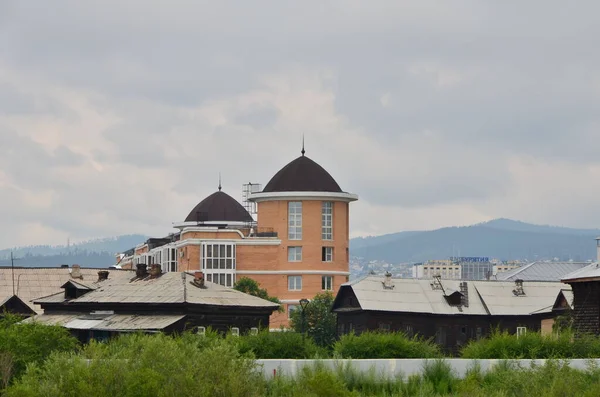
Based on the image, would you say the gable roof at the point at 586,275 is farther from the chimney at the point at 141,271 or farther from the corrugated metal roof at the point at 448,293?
the chimney at the point at 141,271

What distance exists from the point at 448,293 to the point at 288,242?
38.3m

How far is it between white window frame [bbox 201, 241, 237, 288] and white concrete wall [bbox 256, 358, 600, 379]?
76.6m

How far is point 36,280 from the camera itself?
91500 millimetres

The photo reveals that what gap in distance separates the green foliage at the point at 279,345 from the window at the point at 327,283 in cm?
6854

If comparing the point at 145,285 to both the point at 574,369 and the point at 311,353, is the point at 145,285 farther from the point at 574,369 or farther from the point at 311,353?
the point at 574,369

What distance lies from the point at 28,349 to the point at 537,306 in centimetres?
4310

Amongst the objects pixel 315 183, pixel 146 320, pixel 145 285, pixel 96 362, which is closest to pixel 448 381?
pixel 96 362

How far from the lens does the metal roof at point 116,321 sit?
213 ft

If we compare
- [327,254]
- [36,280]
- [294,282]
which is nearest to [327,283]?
[327,254]

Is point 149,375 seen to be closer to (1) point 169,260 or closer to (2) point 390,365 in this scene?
(2) point 390,365

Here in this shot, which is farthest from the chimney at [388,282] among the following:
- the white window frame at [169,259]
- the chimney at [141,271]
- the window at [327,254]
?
the white window frame at [169,259]

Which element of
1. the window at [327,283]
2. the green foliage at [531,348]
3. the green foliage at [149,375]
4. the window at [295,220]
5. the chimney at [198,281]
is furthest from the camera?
the window at [295,220]

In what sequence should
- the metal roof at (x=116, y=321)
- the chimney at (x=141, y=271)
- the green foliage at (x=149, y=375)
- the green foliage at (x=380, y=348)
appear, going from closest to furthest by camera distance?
the green foliage at (x=149, y=375) < the green foliage at (x=380, y=348) < the metal roof at (x=116, y=321) < the chimney at (x=141, y=271)

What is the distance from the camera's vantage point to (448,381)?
42531 mm
